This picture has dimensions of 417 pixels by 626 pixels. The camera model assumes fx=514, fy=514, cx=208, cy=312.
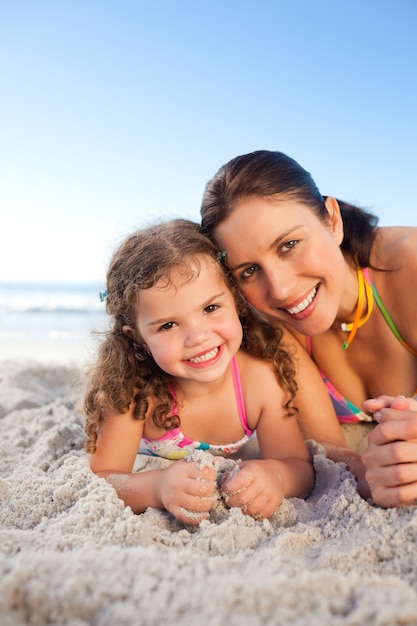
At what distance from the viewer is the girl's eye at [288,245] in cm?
206

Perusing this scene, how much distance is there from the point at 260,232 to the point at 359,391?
1.13 meters

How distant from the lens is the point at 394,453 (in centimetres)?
154

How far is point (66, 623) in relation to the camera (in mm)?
974

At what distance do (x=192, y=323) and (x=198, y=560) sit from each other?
101cm

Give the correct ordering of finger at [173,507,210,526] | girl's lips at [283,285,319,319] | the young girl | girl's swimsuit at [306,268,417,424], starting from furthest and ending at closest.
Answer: girl's swimsuit at [306,268,417,424]
girl's lips at [283,285,319,319]
the young girl
finger at [173,507,210,526]

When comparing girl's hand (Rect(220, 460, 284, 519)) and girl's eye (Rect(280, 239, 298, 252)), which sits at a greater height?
girl's eye (Rect(280, 239, 298, 252))

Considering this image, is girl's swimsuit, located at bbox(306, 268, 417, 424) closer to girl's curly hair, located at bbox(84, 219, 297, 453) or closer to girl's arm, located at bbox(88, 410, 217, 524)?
girl's curly hair, located at bbox(84, 219, 297, 453)

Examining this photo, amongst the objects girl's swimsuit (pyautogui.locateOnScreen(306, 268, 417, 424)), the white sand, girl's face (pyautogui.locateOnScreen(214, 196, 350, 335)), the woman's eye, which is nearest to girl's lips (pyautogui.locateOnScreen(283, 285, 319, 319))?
girl's face (pyautogui.locateOnScreen(214, 196, 350, 335))

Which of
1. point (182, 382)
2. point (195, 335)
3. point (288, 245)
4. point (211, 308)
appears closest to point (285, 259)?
point (288, 245)

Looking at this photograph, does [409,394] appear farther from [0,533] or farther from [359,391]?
[0,533]

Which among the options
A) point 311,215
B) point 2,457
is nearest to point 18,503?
point 2,457

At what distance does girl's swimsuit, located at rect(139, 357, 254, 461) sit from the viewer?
93.4 inches

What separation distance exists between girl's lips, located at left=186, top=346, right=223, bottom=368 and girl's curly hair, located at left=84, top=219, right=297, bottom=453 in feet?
0.93

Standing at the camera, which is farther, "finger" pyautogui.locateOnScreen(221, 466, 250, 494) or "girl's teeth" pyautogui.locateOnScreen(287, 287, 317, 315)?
"girl's teeth" pyautogui.locateOnScreen(287, 287, 317, 315)
